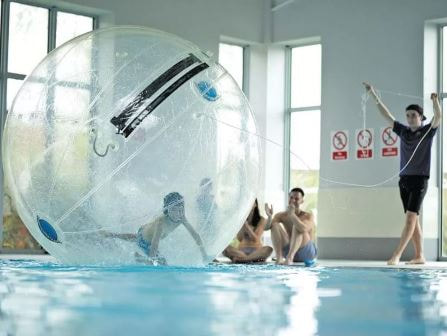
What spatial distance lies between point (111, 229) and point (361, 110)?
26.6ft

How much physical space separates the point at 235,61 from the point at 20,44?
12.4 feet

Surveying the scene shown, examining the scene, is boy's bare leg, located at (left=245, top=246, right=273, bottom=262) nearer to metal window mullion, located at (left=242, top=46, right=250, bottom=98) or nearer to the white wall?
the white wall

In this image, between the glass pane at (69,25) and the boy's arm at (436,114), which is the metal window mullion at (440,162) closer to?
the boy's arm at (436,114)

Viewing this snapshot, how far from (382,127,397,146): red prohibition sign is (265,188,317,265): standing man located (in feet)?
9.47

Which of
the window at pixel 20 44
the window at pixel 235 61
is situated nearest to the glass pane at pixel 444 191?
the window at pixel 235 61

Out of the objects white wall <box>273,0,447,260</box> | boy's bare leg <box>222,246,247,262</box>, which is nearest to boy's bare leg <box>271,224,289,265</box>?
boy's bare leg <box>222,246,247,262</box>

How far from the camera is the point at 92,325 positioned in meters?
2.82

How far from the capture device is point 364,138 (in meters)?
13.2

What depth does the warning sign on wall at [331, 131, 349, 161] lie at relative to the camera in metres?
13.5

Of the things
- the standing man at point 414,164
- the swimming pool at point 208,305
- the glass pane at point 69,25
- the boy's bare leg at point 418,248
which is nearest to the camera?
the swimming pool at point 208,305

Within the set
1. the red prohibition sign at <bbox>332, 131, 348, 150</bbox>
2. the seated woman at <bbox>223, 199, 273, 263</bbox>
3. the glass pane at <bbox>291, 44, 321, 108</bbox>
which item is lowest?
the seated woman at <bbox>223, 199, 273, 263</bbox>

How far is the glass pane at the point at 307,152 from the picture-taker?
14.3 m

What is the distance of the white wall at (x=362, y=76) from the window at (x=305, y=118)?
57 cm

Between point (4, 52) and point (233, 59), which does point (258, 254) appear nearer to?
point (4, 52)
